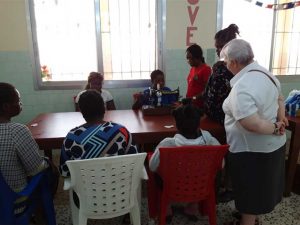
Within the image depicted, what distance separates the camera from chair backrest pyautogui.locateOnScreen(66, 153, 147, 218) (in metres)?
1.42

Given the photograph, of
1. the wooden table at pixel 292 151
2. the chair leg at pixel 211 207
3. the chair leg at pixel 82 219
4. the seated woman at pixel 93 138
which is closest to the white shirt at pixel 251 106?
the chair leg at pixel 211 207

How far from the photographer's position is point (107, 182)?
149 cm

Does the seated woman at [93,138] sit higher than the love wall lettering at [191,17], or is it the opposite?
the love wall lettering at [191,17]

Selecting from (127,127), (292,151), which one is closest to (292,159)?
(292,151)

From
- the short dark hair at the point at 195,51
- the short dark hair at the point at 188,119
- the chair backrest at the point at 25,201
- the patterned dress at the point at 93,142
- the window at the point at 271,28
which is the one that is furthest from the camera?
the window at the point at 271,28

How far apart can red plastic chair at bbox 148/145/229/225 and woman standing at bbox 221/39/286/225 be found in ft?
0.43

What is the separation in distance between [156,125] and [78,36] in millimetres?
2048

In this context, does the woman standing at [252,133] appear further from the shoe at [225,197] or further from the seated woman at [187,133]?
the shoe at [225,197]

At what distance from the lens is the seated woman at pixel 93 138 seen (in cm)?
154

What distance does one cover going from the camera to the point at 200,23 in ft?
12.0

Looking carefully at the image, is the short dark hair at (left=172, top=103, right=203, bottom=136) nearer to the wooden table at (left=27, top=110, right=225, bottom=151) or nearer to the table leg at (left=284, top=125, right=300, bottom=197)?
the wooden table at (left=27, top=110, right=225, bottom=151)

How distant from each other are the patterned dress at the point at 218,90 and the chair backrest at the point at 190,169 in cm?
58

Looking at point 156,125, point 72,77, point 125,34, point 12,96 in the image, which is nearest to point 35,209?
point 12,96

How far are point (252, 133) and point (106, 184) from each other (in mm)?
Result: 874
